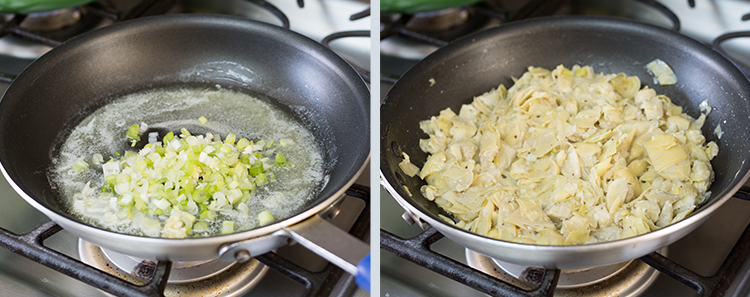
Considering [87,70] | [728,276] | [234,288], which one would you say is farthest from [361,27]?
[728,276]

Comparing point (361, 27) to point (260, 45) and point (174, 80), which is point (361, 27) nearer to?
point (260, 45)

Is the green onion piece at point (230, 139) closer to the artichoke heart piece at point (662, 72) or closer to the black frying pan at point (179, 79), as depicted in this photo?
the black frying pan at point (179, 79)

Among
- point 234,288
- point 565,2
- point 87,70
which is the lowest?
point 234,288

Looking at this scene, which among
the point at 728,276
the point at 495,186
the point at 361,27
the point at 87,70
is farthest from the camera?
the point at 361,27

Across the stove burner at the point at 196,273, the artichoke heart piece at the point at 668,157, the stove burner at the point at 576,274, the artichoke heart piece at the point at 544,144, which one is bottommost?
the stove burner at the point at 196,273

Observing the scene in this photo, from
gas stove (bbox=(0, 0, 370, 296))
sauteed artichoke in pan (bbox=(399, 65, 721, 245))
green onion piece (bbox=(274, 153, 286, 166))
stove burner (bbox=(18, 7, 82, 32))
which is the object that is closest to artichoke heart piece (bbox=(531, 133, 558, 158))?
sauteed artichoke in pan (bbox=(399, 65, 721, 245))

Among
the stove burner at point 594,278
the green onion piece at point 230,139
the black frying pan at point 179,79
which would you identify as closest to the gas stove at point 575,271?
the stove burner at point 594,278

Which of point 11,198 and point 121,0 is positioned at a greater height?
point 121,0
